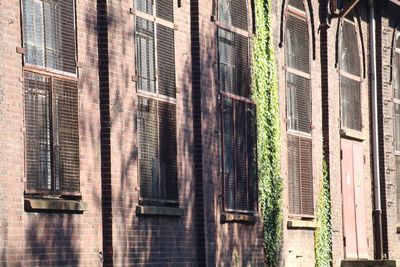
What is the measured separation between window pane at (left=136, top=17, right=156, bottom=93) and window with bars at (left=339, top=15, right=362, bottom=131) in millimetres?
9184

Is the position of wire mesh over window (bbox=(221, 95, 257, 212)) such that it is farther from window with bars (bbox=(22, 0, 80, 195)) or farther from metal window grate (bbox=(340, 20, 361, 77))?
metal window grate (bbox=(340, 20, 361, 77))

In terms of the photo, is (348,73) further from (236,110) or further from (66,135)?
(66,135)

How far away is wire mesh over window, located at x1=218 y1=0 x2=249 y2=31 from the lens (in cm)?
2344

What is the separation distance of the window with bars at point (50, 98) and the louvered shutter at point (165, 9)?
294 cm

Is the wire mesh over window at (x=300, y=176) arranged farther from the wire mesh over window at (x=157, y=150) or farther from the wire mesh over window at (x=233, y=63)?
the wire mesh over window at (x=157, y=150)

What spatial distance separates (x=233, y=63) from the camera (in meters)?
23.8

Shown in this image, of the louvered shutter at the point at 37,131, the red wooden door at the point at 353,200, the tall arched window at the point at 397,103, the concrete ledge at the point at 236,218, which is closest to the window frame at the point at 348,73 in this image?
the red wooden door at the point at 353,200

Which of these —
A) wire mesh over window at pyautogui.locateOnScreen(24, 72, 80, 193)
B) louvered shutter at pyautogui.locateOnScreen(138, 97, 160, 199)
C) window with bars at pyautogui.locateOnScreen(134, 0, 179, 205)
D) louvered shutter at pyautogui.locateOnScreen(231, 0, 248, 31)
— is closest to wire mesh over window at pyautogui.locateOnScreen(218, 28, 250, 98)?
louvered shutter at pyautogui.locateOnScreen(231, 0, 248, 31)

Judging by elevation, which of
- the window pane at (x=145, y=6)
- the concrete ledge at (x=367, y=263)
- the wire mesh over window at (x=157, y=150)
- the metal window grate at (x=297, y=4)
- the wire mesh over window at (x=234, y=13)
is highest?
the metal window grate at (x=297, y=4)

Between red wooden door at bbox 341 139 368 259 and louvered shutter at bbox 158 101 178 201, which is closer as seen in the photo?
louvered shutter at bbox 158 101 178 201

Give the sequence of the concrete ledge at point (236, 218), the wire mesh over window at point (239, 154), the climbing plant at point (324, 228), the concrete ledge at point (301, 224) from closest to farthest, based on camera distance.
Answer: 1. the concrete ledge at point (236, 218)
2. the wire mesh over window at point (239, 154)
3. the concrete ledge at point (301, 224)
4. the climbing plant at point (324, 228)

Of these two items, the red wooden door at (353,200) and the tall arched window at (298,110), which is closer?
the tall arched window at (298,110)

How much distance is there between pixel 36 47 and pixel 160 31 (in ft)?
13.2

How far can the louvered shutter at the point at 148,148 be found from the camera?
20.1m
